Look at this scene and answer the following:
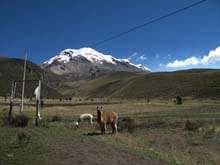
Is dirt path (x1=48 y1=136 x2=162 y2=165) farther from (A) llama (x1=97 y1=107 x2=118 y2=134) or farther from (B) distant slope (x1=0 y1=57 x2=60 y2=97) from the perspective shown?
(B) distant slope (x1=0 y1=57 x2=60 y2=97)

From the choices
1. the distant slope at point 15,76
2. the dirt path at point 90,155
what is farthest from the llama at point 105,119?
the distant slope at point 15,76

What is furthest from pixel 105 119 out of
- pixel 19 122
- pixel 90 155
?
pixel 90 155

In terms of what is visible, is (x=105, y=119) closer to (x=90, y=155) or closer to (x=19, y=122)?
(x=19, y=122)

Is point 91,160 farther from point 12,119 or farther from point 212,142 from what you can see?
point 12,119

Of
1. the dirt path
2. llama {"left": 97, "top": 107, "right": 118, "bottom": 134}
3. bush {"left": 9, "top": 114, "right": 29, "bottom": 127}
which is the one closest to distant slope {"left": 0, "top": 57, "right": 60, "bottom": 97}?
bush {"left": 9, "top": 114, "right": 29, "bottom": 127}

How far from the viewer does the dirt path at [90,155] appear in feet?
32.4

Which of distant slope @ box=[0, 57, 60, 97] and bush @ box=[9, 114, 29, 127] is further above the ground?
distant slope @ box=[0, 57, 60, 97]

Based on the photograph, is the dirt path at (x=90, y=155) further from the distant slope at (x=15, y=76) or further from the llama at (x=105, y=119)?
the distant slope at (x=15, y=76)

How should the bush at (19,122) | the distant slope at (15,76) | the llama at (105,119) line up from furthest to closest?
the distant slope at (15,76) < the bush at (19,122) < the llama at (105,119)

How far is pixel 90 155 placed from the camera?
35.9 ft

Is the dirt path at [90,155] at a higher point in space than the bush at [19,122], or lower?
lower

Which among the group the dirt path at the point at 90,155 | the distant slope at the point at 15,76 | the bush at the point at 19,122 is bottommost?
the dirt path at the point at 90,155

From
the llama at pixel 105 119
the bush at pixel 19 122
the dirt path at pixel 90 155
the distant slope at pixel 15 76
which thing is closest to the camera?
the dirt path at pixel 90 155

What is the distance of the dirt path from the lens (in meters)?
9.87
